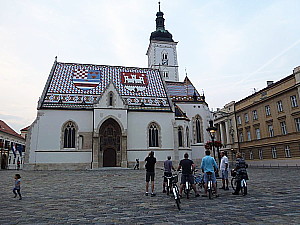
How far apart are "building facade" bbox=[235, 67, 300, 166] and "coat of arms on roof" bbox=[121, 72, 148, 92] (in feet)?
57.8

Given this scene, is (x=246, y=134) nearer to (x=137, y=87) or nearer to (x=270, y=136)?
(x=270, y=136)

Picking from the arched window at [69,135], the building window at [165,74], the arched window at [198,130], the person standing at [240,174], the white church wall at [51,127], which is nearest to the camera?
the person standing at [240,174]

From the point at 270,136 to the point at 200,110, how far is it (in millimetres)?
10866

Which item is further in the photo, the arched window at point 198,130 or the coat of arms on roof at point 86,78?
the arched window at point 198,130

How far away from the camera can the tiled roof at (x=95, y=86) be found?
30.3 meters

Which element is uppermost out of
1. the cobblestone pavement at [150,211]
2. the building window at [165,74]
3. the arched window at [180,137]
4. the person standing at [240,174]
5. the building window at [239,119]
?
the building window at [165,74]

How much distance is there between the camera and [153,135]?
103ft

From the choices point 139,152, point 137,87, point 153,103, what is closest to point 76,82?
point 137,87

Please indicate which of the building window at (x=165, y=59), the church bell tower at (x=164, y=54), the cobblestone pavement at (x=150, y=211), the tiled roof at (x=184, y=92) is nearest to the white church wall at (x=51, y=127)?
the tiled roof at (x=184, y=92)

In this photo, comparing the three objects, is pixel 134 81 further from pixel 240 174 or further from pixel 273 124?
pixel 240 174

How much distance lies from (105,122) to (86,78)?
789cm

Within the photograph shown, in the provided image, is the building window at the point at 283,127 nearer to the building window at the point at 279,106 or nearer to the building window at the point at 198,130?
the building window at the point at 279,106

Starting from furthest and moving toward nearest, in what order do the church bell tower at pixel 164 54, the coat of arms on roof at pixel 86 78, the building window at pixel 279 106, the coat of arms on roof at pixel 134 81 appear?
the church bell tower at pixel 164 54
the coat of arms on roof at pixel 134 81
the coat of arms on roof at pixel 86 78
the building window at pixel 279 106

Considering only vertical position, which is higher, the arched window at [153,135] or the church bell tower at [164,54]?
the church bell tower at [164,54]
